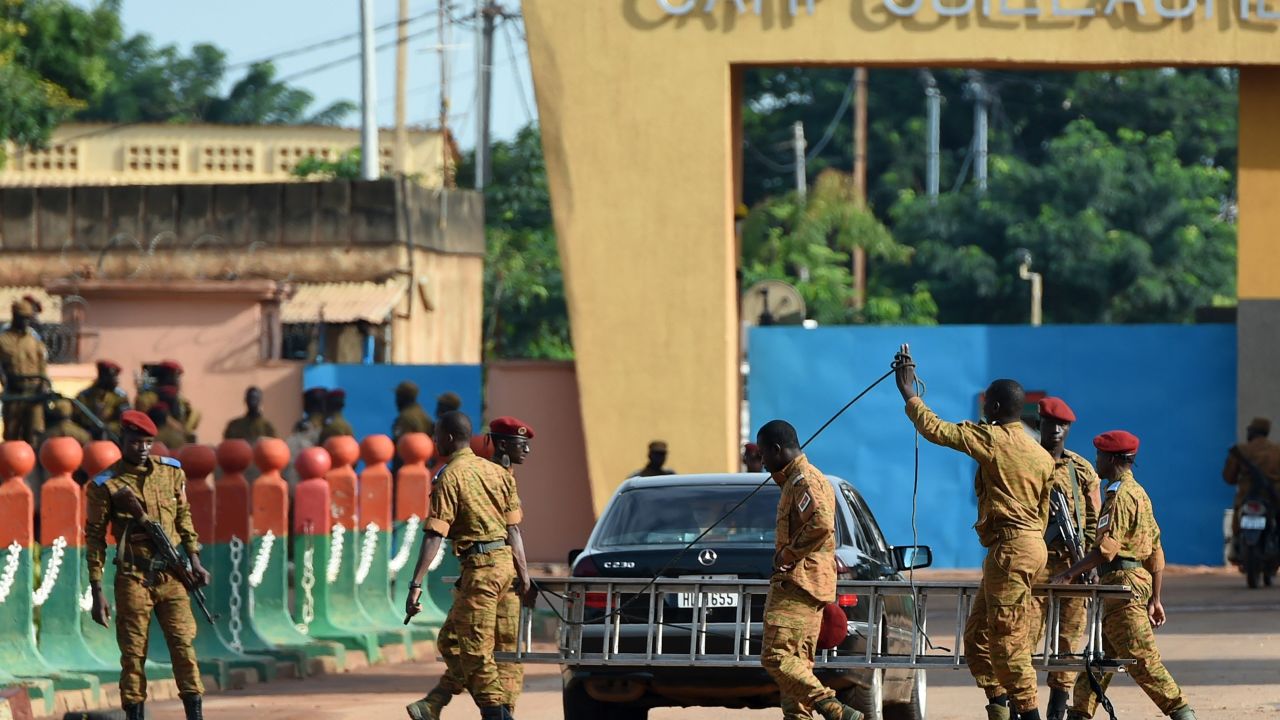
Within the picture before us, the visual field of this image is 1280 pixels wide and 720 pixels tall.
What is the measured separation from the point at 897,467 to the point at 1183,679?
25.7ft

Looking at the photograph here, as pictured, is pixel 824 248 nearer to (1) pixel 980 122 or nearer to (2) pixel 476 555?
(1) pixel 980 122

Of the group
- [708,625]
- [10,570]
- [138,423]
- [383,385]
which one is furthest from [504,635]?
A: [383,385]

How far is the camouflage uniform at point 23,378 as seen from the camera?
→ 19.3 m

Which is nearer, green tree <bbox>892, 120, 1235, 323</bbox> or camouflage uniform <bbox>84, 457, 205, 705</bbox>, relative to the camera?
camouflage uniform <bbox>84, 457, 205, 705</bbox>

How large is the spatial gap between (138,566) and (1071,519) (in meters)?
4.96

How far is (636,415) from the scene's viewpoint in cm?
2031

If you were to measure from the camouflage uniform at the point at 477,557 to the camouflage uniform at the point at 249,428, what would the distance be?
28.2 ft

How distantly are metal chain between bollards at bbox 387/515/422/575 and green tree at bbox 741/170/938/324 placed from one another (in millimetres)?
26712

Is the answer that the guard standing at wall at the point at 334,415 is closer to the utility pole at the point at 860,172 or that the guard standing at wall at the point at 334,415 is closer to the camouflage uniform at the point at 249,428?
the camouflage uniform at the point at 249,428

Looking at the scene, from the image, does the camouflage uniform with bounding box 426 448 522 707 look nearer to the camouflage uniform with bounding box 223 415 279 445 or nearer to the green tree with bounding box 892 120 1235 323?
the camouflage uniform with bounding box 223 415 279 445

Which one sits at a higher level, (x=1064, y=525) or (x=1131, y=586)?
(x=1064, y=525)

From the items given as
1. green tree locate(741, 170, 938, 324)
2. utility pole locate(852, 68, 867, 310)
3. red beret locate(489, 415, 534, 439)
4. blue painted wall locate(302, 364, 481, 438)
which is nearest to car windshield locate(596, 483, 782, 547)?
red beret locate(489, 415, 534, 439)

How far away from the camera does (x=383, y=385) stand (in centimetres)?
2252

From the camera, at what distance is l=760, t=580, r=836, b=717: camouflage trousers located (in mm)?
9102
